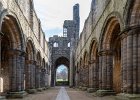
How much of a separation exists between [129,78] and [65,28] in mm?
43172

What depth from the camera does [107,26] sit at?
56.1 ft

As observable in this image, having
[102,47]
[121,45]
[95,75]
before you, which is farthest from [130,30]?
[95,75]

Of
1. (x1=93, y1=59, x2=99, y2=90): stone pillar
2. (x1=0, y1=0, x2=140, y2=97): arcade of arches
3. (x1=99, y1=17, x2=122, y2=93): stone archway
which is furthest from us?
(x1=93, y1=59, x2=99, y2=90): stone pillar

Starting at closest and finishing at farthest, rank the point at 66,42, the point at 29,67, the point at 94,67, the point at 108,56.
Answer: the point at 108,56
the point at 94,67
the point at 29,67
the point at 66,42

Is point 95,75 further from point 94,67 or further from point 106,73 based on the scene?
point 106,73

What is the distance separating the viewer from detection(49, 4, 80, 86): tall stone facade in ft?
163

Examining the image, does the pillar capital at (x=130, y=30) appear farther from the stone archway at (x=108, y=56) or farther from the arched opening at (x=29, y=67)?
the arched opening at (x=29, y=67)

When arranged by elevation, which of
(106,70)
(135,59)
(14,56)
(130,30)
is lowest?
(106,70)

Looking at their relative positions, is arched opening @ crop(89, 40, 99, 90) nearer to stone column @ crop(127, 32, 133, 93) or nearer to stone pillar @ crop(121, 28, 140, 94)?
stone pillar @ crop(121, 28, 140, 94)

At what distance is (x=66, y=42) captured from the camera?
51.5 m

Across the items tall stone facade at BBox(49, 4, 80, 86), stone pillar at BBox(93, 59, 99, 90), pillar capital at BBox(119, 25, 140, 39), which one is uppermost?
tall stone facade at BBox(49, 4, 80, 86)

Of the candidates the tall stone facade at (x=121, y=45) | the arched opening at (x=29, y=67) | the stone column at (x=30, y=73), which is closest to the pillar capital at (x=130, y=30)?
the tall stone facade at (x=121, y=45)

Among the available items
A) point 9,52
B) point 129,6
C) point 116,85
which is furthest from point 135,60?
point 116,85

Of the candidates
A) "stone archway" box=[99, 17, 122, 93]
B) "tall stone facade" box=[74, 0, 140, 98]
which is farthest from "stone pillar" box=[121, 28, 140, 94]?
"stone archway" box=[99, 17, 122, 93]
